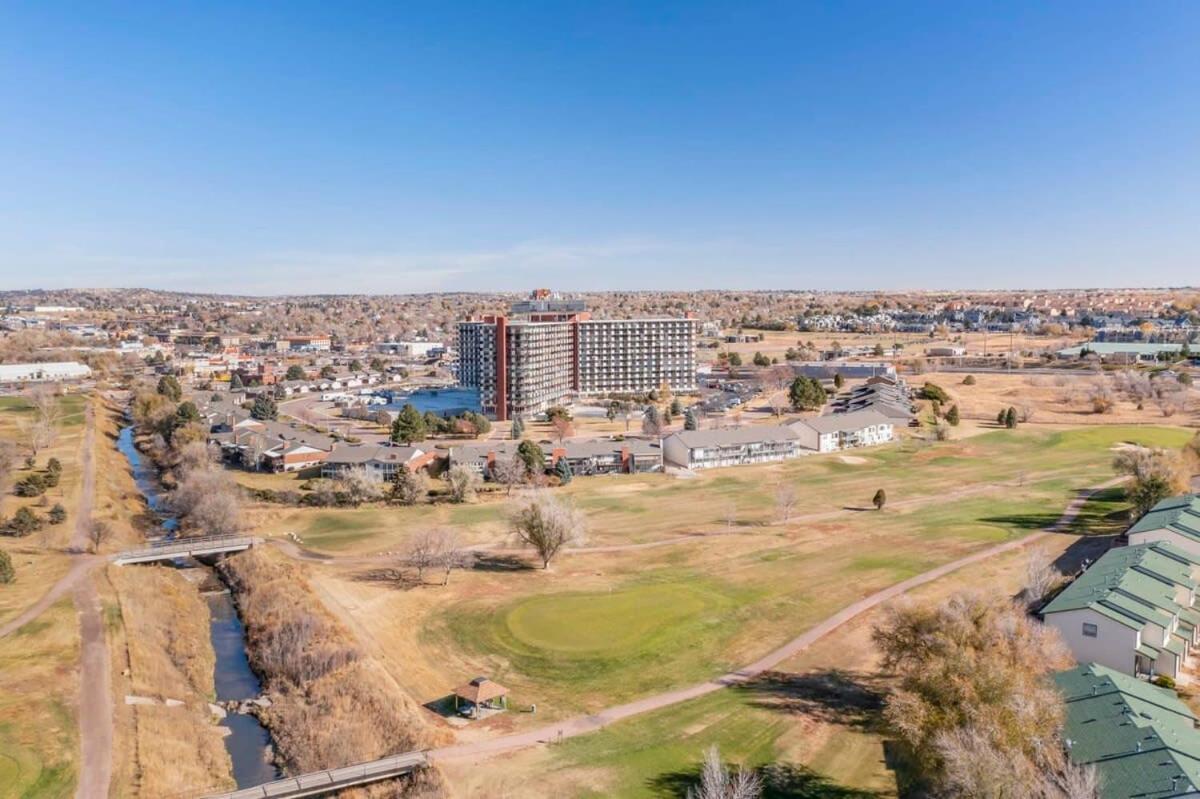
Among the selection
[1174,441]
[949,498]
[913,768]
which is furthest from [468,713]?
[1174,441]

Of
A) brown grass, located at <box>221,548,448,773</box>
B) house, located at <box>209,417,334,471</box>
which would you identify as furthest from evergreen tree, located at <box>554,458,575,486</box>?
brown grass, located at <box>221,548,448,773</box>

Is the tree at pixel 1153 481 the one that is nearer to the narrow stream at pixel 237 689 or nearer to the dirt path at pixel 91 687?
the narrow stream at pixel 237 689

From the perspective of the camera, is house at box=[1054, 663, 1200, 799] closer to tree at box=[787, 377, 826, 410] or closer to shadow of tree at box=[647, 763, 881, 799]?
shadow of tree at box=[647, 763, 881, 799]

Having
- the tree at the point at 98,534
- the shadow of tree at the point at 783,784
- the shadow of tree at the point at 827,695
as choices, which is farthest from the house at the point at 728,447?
the shadow of tree at the point at 783,784

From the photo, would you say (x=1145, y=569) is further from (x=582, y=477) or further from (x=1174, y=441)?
(x=1174, y=441)

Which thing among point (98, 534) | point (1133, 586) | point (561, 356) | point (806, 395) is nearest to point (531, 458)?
point (98, 534)

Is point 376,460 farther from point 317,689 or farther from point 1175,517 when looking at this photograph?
point 1175,517
